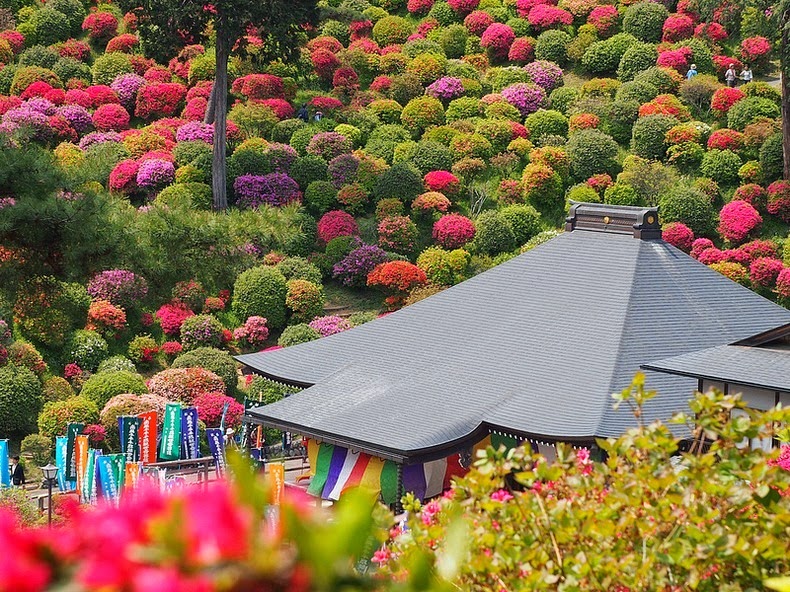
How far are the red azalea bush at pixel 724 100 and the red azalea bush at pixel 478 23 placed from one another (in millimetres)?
9407

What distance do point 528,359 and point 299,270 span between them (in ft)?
38.9

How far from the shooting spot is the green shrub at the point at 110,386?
23.6 m

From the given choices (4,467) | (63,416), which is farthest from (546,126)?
(4,467)

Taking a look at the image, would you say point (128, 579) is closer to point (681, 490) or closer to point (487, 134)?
point (681, 490)

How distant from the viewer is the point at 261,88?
37031 millimetres

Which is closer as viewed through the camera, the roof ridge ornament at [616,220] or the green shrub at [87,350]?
the roof ridge ornament at [616,220]

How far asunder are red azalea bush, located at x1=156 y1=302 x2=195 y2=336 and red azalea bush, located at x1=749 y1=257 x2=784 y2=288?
13644 millimetres

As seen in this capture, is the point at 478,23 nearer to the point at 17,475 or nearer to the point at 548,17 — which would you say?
the point at 548,17

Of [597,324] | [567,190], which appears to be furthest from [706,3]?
[597,324]

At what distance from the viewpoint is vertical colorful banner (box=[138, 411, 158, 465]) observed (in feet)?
70.8

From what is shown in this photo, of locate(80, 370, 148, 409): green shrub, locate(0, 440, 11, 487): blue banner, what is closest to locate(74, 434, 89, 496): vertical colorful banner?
locate(0, 440, 11, 487): blue banner

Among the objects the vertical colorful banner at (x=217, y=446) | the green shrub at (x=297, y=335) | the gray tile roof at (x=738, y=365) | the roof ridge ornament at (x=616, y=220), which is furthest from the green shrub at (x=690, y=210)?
the vertical colorful banner at (x=217, y=446)

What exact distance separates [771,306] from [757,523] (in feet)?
48.7

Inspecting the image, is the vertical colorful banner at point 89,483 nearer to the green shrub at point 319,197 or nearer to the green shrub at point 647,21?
the green shrub at point 319,197
